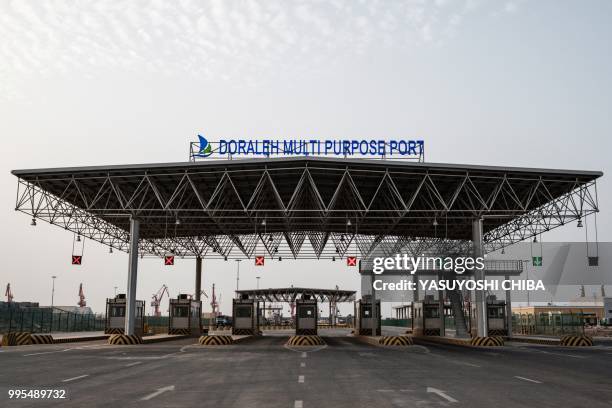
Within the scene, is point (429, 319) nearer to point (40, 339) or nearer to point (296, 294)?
point (40, 339)

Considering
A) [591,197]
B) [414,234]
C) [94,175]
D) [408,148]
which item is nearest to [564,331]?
[414,234]

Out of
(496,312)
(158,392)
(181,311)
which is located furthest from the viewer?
(181,311)

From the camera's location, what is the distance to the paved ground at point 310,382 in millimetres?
12125

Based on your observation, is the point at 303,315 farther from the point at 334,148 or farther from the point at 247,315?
the point at 334,148

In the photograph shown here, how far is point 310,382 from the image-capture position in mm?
15539

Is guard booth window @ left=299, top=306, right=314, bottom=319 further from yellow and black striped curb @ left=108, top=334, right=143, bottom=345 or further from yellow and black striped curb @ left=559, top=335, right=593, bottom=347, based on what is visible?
yellow and black striped curb @ left=559, top=335, right=593, bottom=347

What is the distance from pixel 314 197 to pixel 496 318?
771 inches

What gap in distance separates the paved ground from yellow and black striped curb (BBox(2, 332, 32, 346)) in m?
12.4

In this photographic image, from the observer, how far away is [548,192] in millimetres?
38906

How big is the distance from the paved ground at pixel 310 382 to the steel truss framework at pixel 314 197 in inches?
618

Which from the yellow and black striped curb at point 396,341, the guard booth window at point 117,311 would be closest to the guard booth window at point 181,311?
the guard booth window at point 117,311

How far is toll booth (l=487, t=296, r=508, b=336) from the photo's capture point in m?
50.7

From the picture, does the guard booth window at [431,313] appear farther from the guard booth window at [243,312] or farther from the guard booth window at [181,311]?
the guard booth window at [181,311]

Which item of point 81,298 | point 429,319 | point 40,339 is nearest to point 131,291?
point 40,339
